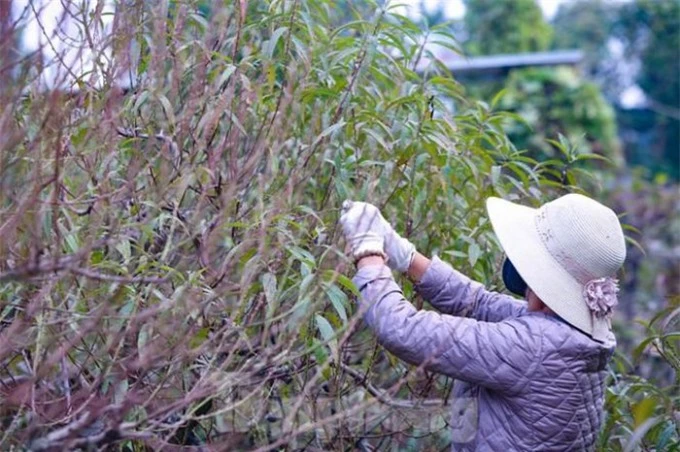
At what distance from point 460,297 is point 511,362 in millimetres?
424

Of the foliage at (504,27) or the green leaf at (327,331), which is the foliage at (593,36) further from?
the green leaf at (327,331)

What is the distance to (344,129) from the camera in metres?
3.16

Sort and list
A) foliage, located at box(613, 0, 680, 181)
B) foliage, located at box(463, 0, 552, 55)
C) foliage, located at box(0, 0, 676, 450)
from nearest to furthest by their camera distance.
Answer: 1. foliage, located at box(0, 0, 676, 450)
2. foliage, located at box(463, 0, 552, 55)
3. foliage, located at box(613, 0, 680, 181)

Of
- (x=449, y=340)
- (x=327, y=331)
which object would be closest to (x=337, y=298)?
(x=327, y=331)

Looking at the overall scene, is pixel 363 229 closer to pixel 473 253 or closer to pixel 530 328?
pixel 530 328

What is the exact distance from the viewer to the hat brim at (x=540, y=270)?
2707mm

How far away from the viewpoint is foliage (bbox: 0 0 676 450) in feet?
7.81

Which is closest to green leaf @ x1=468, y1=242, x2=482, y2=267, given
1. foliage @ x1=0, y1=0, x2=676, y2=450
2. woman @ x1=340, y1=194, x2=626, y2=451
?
foliage @ x1=0, y1=0, x2=676, y2=450

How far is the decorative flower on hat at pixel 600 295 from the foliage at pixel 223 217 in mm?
499

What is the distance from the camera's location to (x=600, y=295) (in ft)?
8.93

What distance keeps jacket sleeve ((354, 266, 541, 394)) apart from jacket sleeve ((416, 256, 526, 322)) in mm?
323

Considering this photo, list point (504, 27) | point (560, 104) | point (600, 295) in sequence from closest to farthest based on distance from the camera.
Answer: point (600, 295), point (560, 104), point (504, 27)

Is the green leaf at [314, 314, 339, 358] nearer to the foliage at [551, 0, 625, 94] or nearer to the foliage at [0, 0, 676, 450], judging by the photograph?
the foliage at [0, 0, 676, 450]

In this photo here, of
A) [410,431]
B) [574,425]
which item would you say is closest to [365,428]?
[410,431]
